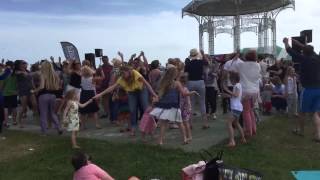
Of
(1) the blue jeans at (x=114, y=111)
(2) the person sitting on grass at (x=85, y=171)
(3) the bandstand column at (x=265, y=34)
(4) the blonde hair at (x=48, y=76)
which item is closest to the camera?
(2) the person sitting on grass at (x=85, y=171)

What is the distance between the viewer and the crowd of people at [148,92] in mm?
10602

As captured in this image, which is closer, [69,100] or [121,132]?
[69,100]

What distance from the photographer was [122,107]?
1245 cm

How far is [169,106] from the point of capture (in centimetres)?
1052

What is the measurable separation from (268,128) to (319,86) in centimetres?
203

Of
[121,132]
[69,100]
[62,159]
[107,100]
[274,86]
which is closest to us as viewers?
[62,159]

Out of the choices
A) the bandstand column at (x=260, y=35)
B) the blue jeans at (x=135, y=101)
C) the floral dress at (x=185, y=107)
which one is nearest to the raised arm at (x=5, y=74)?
the blue jeans at (x=135, y=101)

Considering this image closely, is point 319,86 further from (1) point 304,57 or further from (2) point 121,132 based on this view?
(2) point 121,132

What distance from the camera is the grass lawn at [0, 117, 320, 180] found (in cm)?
888

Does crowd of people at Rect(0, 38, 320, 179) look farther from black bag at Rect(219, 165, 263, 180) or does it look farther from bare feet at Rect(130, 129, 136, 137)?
black bag at Rect(219, 165, 263, 180)

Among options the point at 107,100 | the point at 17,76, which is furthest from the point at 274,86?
the point at 17,76

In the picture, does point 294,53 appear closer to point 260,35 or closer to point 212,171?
point 212,171

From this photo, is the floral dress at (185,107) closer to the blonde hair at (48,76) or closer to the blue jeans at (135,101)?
the blue jeans at (135,101)

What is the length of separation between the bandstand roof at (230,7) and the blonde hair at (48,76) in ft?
106
